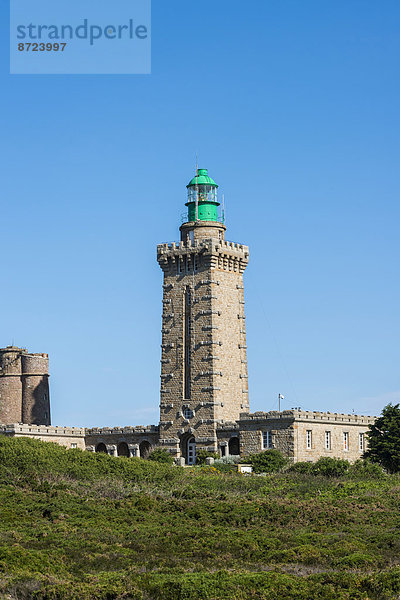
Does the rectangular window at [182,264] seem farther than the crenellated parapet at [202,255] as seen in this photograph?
Yes

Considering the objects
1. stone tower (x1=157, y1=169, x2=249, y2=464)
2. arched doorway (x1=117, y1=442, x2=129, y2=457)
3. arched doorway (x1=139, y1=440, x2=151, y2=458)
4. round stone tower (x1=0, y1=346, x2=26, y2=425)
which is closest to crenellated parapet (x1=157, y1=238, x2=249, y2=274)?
stone tower (x1=157, y1=169, x2=249, y2=464)

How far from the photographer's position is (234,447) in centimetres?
6388

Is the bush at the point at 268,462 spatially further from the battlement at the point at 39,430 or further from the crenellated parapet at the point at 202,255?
the battlement at the point at 39,430

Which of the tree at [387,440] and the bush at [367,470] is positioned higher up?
the tree at [387,440]

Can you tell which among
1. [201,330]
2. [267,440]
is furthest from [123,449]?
[267,440]

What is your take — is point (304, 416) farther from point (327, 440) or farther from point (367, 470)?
point (367, 470)

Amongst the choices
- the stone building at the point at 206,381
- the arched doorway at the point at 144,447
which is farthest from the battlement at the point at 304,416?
the arched doorway at the point at 144,447

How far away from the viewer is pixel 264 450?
200 feet

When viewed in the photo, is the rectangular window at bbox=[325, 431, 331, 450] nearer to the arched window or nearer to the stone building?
the stone building

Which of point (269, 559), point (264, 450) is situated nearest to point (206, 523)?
point (269, 559)

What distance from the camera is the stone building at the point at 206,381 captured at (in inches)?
2440

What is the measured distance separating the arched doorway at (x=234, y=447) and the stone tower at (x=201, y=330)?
3.75 ft

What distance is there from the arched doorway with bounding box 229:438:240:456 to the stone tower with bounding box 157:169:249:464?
45.0 inches

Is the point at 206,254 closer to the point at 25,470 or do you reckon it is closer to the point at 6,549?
the point at 25,470
